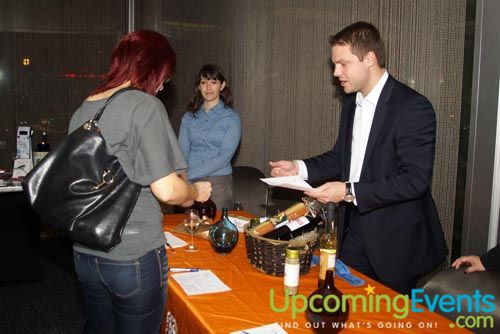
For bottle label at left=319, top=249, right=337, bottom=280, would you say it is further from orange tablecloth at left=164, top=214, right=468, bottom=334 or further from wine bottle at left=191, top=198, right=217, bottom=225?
wine bottle at left=191, top=198, right=217, bottom=225

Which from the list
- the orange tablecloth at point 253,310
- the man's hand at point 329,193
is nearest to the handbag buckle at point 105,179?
the orange tablecloth at point 253,310

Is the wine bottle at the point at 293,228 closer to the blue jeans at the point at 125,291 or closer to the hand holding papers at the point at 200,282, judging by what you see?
the hand holding papers at the point at 200,282

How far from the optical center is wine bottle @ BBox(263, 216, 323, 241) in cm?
189

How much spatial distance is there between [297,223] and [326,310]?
557mm

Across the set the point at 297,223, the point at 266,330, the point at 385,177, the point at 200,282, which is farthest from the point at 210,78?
the point at 266,330

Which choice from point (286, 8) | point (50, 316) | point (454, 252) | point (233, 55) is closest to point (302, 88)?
point (286, 8)

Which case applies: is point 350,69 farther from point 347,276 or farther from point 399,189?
point 347,276

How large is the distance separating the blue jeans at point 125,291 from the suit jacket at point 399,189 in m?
0.98

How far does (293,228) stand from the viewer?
190 centimetres

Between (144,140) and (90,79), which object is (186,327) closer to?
(144,140)

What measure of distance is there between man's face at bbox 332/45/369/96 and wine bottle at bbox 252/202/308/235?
2.28 ft

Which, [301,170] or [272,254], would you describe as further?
[301,170]

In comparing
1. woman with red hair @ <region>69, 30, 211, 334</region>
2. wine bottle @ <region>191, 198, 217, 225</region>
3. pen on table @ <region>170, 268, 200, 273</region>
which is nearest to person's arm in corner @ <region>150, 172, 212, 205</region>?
woman with red hair @ <region>69, 30, 211, 334</region>

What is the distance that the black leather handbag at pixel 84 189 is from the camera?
1.39 metres
